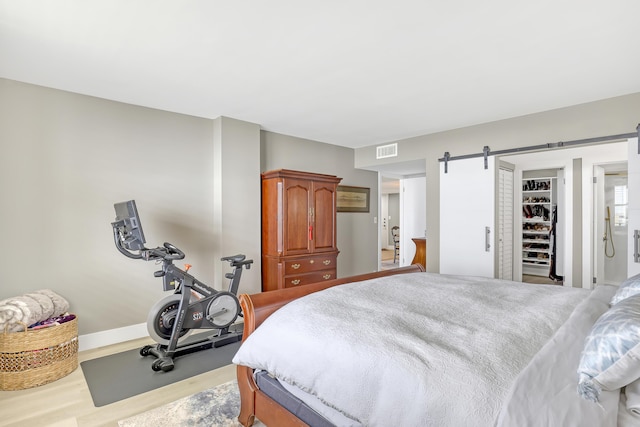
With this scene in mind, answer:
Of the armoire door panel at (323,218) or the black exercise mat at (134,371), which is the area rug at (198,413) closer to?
the black exercise mat at (134,371)

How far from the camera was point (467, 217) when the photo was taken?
14.7 feet

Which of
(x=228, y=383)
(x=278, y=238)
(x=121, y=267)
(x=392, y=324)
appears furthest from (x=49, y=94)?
(x=392, y=324)

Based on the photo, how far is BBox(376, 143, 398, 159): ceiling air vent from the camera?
17.4 ft

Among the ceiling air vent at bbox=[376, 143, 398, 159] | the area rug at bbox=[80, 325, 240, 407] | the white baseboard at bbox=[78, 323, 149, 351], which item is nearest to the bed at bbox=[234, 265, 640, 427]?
the area rug at bbox=[80, 325, 240, 407]

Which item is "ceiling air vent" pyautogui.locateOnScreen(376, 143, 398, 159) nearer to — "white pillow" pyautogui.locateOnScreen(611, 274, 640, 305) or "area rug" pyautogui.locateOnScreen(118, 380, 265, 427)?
"white pillow" pyautogui.locateOnScreen(611, 274, 640, 305)

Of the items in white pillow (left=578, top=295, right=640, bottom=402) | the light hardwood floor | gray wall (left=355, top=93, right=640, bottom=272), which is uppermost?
gray wall (left=355, top=93, right=640, bottom=272)

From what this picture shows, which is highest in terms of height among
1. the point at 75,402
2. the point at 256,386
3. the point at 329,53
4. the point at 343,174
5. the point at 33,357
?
the point at 329,53

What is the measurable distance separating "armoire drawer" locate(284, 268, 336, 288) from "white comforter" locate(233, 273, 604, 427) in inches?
81.9

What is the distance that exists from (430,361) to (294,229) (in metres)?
3.14

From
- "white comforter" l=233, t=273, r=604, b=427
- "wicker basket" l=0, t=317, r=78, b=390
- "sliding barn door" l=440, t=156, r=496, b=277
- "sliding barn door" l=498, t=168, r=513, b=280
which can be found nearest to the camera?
"white comforter" l=233, t=273, r=604, b=427

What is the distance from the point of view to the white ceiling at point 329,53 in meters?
1.95

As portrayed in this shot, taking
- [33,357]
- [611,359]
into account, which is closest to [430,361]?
[611,359]

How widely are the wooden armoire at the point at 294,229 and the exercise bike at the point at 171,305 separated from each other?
107 centimetres

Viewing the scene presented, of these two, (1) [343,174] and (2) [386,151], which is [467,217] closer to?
(2) [386,151]
